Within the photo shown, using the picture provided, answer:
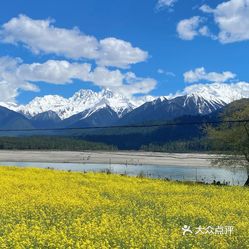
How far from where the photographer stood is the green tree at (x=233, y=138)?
51938 mm

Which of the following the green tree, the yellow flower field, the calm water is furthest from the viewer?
the calm water

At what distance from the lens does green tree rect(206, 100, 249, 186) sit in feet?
170

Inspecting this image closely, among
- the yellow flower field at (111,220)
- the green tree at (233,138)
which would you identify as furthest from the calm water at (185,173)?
the yellow flower field at (111,220)

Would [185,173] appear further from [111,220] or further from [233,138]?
[111,220]

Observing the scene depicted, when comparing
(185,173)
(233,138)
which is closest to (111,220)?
(233,138)

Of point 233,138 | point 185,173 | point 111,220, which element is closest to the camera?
point 111,220

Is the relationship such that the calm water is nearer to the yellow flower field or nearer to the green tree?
the green tree

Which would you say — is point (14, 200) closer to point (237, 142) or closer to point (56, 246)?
point (56, 246)

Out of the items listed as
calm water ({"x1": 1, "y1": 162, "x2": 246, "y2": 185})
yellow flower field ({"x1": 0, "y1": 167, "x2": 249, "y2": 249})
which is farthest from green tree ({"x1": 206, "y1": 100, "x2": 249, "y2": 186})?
yellow flower field ({"x1": 0, "y1": 167, "x2": 249, "y2": 249})

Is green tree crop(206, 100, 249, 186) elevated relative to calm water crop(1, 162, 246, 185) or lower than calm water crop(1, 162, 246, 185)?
elevated

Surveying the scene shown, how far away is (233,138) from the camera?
5259cm

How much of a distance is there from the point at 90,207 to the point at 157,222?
4889 millimetres

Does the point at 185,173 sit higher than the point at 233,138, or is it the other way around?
the point at 233,138

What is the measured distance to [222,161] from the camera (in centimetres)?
5466
